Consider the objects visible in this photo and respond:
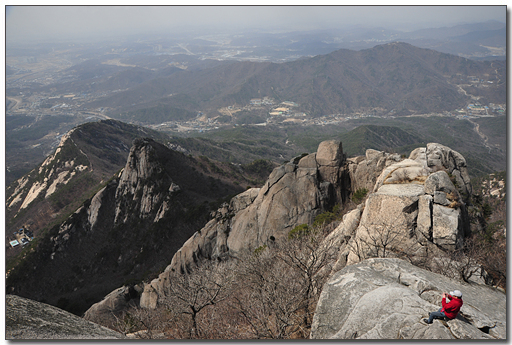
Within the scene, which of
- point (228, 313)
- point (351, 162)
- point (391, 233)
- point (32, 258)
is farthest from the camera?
point (32, 258)

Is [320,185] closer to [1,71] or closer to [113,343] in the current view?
[113,343]

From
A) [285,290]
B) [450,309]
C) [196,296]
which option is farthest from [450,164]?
[196,296]

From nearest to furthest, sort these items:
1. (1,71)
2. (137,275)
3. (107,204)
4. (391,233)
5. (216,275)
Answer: (1,71), (391,233), (216,275), (137,275), (107,204)

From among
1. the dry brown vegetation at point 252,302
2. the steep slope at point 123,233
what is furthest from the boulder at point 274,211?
the steep slope at point 123,233

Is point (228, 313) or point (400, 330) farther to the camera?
point (228, 313)

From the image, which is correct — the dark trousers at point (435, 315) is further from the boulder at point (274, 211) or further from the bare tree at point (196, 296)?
the boulder at point (274, 211)

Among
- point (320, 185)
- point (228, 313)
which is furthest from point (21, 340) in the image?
point (320, 185)

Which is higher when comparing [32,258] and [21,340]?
[21,340]
